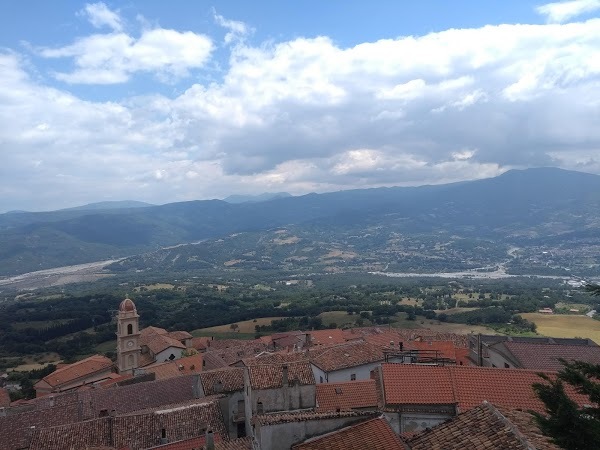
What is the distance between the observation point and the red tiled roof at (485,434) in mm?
9883

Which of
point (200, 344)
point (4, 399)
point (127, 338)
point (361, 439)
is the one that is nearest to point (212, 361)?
point (127, 338)

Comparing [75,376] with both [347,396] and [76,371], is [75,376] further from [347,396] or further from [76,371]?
[347,396]

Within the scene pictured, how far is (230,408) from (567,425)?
22359 millimetres

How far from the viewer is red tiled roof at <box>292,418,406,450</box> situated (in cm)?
1304

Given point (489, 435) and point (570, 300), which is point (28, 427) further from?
point (570, 300)

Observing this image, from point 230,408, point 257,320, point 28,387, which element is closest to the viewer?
point 230,408

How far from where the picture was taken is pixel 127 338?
54.0m

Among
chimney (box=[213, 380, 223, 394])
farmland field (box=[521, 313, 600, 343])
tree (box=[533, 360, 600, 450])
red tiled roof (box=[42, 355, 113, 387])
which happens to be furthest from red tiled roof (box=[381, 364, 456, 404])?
farmland field (box=[521, 313, 600, 343])

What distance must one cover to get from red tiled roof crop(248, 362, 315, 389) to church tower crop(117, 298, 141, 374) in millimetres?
35292

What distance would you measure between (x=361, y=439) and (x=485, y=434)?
158 inches

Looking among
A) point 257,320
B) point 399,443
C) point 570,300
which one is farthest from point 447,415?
point 570,300

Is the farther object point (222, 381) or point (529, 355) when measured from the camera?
point (529, 355)

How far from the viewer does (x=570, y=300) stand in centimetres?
11744

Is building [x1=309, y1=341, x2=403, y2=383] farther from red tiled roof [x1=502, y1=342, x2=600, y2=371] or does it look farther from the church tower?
the church tower
